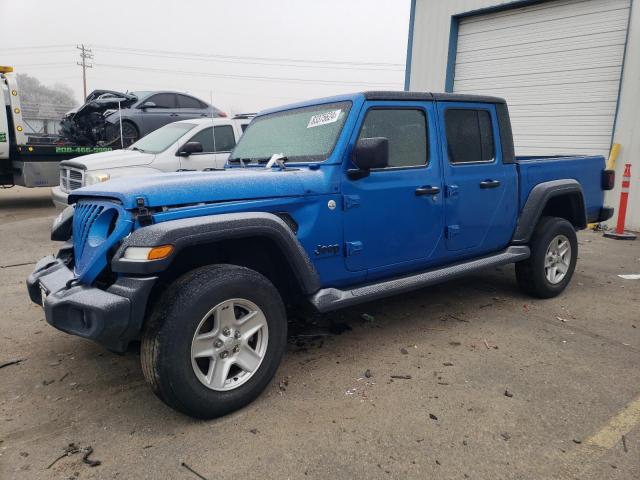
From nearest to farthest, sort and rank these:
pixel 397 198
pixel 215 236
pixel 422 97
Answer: pixel 215 236
pixel 397 198
pixel 422 97

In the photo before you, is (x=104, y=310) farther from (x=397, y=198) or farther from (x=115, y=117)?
(x=115, y=117)

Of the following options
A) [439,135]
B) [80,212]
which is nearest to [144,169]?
[80,212]

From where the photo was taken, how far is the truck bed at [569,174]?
4470mm

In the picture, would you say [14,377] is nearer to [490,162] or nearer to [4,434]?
[4,434]

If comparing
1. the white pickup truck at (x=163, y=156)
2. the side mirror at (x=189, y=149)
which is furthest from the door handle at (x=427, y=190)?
the white pickup truck at (x=163, y=156)

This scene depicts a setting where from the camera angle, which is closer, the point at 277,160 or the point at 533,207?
the point at 277,160

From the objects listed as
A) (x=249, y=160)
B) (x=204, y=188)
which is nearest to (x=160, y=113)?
(x=249, y=160)

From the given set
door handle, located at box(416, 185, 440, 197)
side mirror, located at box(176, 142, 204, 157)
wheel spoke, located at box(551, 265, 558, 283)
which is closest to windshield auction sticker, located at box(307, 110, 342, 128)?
door handle, located at box(416, 185, 440, 197)

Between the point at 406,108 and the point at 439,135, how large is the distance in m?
0.37

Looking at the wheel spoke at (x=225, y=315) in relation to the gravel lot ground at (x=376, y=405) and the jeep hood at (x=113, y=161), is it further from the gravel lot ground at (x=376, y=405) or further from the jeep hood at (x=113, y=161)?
the jeep hood at (x=113, y=161)

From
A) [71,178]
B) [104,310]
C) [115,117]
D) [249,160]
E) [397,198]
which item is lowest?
[104,310]

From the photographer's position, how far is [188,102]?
11.7 m

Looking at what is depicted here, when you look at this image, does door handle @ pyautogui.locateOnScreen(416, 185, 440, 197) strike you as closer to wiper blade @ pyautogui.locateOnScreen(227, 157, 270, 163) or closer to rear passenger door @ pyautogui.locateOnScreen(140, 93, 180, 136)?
wiper blade @ pyautogui.locateOnScreen(227, 157, 270, 163)

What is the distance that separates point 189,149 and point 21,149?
5.51 m
